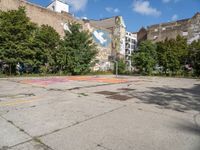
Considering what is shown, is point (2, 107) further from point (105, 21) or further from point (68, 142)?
point (105, 21)

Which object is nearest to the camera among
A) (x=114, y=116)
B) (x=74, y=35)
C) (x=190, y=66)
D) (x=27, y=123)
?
(x=27, y=123)

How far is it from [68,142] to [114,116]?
184cm

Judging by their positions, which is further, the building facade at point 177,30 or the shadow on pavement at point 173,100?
the building facade at point 177,30

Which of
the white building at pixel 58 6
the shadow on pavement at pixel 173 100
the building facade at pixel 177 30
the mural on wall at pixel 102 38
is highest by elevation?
the white building at pixel 58 6

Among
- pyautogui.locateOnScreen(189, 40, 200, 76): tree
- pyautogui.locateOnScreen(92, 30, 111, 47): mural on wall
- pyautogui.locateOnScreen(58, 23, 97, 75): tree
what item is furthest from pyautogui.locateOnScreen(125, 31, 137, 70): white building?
pyautogui.locateOnScreen(58, 23, 97, 75): tree

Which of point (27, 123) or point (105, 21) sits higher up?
point (105, 21)

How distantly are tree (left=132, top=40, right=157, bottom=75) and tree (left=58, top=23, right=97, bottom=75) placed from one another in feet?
24.5

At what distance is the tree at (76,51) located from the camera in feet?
75.7

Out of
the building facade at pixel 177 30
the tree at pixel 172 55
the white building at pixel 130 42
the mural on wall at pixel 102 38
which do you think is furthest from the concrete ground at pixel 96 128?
the white building at pixel 130 42

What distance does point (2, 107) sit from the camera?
207 inches

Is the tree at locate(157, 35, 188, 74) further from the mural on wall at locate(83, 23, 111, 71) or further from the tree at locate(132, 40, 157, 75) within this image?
the mural on wall at locate(83, 23, 111, 71)

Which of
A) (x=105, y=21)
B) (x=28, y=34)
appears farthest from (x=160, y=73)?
(x=105, y=21)

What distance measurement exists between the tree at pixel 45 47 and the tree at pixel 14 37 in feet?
4.57

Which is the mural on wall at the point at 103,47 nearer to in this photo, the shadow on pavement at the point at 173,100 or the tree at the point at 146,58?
the tree at the point at 146,58
